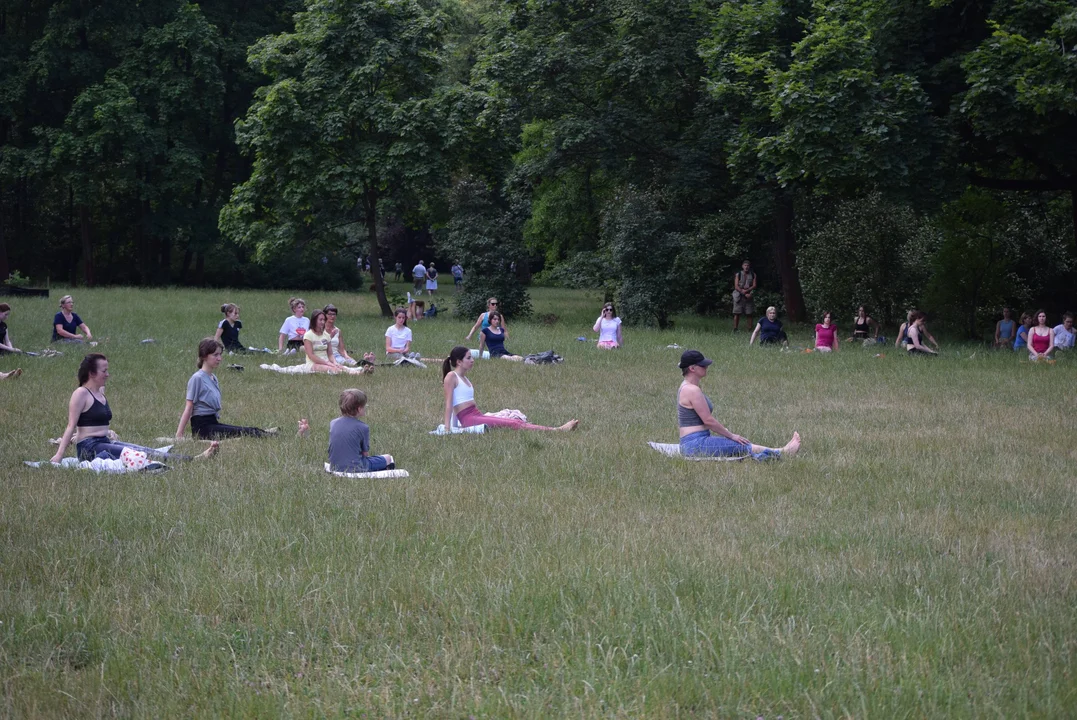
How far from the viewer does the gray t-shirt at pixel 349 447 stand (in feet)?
38.1

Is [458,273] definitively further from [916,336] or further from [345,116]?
[916,336]

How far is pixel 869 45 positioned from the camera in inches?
1099

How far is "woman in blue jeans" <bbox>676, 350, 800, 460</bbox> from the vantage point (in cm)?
1243

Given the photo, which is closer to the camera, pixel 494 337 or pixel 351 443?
pixel 351 443

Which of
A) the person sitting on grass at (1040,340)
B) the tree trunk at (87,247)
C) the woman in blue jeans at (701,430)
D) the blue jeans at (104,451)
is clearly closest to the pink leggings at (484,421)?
the woman in blue jeans at (701,430)

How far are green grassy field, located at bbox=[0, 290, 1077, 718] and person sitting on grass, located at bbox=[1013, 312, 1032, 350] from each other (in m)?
14.3

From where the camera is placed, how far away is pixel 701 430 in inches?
496

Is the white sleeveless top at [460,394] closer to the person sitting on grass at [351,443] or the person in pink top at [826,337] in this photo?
the person sitting on grass at [351,443]

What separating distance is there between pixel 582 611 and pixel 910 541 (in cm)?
313

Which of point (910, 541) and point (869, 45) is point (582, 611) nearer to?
point (910, 541)

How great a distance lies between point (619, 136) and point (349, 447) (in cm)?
2717

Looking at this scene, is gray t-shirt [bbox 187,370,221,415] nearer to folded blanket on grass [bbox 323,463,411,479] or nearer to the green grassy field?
the green grassy field

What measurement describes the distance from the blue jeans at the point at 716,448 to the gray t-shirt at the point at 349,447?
3673 mm

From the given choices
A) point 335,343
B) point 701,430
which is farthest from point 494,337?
point 701,430
